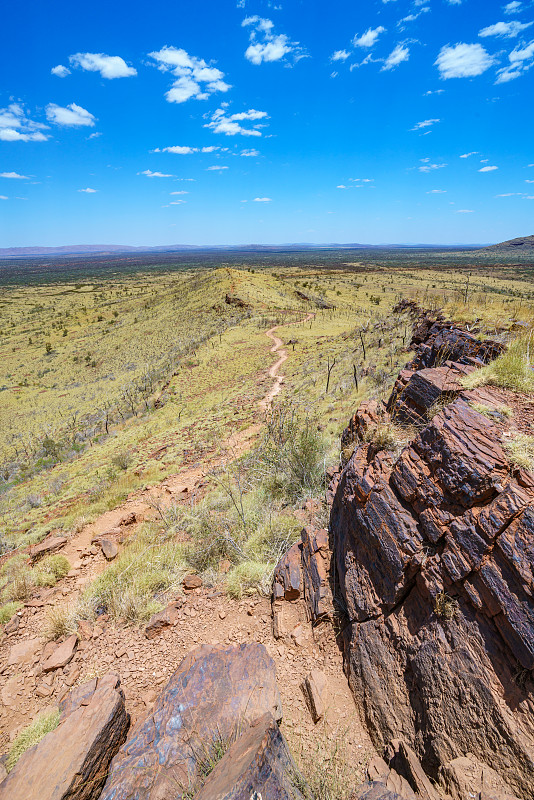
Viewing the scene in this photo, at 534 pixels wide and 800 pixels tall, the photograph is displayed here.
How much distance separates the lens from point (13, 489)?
12758 millimetres

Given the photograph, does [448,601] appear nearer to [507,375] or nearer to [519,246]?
[507,375]

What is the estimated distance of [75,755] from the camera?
3.08m

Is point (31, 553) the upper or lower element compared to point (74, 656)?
lower

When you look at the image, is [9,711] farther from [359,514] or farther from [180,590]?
[359,514]

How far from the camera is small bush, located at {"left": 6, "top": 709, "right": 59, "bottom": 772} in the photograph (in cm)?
346

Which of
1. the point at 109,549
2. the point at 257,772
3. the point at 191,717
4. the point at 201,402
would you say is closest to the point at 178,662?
the point at 191,717

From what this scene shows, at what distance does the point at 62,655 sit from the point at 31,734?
1.19 m

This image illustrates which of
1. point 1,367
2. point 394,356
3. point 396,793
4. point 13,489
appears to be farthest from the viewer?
point 1,367

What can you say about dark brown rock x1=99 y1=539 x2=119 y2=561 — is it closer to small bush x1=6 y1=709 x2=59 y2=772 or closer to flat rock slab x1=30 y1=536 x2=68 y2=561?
flat rock slab x1=30 y1=536 x2=68 y2=561

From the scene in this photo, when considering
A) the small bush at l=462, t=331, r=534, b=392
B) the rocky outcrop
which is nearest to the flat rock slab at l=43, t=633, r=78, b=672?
the rocky outcrop

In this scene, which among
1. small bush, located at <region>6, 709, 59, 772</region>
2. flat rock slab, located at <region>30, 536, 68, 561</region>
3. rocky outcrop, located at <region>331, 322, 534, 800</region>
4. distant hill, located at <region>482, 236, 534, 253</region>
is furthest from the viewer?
distant hill, located at <region>482, 236, 534, 253</region>

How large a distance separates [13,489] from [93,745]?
40.2 feet

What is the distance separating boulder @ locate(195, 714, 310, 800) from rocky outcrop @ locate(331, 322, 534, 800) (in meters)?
1.02

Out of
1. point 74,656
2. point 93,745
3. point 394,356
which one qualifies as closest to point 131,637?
point 74,656
